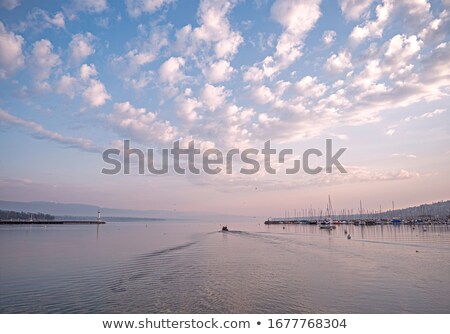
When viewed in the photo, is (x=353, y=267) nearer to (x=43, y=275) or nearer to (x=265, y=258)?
(x=265, y=258)

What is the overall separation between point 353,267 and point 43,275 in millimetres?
23975

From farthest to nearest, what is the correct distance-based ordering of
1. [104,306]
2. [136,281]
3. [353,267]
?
1. [353,267]
2. [136,281]
3. [104,306]

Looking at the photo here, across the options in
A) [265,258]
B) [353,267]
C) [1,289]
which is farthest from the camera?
[265,258]

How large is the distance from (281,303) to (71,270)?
1698cm

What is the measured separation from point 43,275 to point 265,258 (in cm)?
1971

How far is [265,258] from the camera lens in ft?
105

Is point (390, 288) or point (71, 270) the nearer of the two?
A: point (390, 288)

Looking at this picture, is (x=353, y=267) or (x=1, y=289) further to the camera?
(x=353, y=267)

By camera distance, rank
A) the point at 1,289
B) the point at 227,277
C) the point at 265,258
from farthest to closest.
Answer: the point at 265,258, the point at 227,277, the point at 1,289
